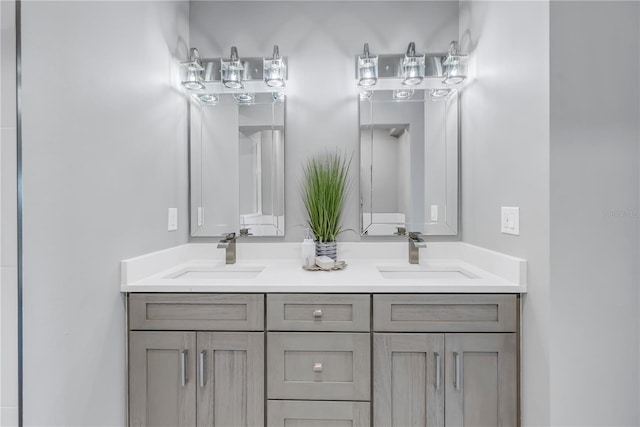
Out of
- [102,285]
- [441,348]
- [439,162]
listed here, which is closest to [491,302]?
[441,348]

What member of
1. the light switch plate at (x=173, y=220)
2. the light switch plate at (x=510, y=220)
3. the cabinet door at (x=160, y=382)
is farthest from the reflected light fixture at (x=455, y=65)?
the cabinet door at (x=160, y=382)

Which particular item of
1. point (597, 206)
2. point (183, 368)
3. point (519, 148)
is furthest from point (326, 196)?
point (597, 206)

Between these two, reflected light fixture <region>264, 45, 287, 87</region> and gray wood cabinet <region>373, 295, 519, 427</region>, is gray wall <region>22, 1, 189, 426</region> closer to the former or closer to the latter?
reflected light fixture <region>264, 45, 287, 87</region>

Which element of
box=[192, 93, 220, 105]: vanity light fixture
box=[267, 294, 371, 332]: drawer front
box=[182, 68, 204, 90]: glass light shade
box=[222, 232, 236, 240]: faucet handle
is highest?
box=[182, 68, 204, 90]: glass light shade

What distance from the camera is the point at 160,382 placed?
142 cm

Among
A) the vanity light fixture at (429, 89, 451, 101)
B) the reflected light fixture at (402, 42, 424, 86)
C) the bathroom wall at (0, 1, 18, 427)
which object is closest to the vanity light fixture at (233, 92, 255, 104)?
the reflected light fixture at (402, 42, 424, 86)

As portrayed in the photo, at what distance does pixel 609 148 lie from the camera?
46.3 inches

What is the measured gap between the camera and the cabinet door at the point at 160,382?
4.66 feet

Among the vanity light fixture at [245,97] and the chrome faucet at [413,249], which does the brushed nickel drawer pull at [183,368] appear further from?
the vanity light fixture at [245,97]

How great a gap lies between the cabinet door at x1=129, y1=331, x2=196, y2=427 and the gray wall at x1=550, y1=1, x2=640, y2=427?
4.65ft

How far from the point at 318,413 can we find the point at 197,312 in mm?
633

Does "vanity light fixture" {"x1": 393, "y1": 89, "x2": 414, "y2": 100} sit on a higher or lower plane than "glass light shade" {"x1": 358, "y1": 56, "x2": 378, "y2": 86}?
lower

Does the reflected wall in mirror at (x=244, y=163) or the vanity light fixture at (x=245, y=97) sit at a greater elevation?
the vanity light fixture at (x=245, y=97)

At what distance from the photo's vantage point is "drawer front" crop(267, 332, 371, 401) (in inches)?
55.3
